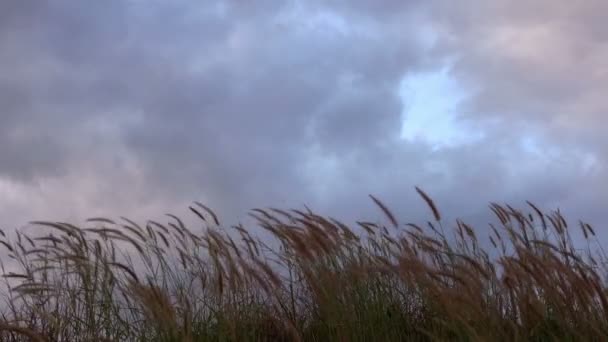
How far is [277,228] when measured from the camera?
534 cm

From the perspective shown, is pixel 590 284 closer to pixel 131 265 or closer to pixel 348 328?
pixel 348 328

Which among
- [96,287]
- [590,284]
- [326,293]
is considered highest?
[96,287]

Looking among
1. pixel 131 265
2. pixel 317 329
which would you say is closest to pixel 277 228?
pixel 317 329

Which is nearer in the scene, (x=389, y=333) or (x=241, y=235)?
(x=389, y=333)

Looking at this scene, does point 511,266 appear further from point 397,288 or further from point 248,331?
point 248,331

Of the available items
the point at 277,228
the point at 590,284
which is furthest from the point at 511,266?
the point at 277,228

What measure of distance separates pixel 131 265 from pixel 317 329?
1.42 metres

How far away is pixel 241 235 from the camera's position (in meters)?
6.33

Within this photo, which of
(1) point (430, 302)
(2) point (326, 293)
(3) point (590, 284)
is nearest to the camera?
(3) point (590, 284)

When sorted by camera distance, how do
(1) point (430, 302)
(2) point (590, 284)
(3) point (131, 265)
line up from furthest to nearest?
(3) point (131, 265) → (1) point (430, 302) → (2) point (590, 284)

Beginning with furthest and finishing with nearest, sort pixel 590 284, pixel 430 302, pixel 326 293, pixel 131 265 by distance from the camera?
pixel 131 265, pixel 430 302, pixel 326 293, pixel 590 284

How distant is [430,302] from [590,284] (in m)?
1.41

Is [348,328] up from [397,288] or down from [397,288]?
down

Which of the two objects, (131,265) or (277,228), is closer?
(277,228)
